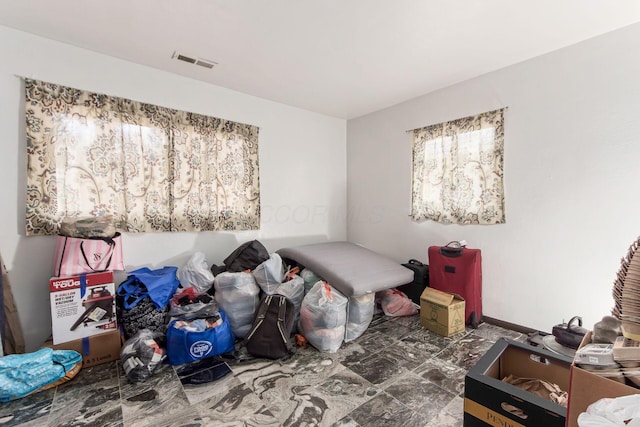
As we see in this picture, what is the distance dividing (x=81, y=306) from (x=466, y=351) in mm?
3075

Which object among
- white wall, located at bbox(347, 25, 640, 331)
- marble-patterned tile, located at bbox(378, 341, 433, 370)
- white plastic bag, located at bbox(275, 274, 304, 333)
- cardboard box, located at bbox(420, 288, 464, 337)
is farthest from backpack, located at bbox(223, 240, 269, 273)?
white wall, located at bbox(347, 25, 640, 331)

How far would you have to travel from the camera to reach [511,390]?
97cm

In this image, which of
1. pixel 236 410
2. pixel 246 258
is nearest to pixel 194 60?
pixel 246 258

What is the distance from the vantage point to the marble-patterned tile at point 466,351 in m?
2.15

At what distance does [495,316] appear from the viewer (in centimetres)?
280

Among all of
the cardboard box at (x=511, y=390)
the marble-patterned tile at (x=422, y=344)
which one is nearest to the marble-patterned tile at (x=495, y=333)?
the marble-patterned tile at (x=422, y=344)

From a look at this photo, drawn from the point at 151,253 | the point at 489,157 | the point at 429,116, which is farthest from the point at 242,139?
the point at 489,157

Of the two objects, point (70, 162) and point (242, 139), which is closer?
point (70, 162)

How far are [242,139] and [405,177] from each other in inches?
83.3

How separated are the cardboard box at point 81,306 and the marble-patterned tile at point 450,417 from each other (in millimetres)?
2393

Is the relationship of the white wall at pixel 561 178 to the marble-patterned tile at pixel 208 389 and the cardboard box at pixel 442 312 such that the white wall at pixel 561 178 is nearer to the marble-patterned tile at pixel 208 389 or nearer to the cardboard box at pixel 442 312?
the cardboard box at pixel 442 312

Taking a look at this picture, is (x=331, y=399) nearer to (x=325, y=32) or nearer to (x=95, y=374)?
(x=95, y=374)

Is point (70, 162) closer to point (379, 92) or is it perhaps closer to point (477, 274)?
point (379, 92)

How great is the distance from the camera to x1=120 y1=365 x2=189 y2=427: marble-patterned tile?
158 cm
